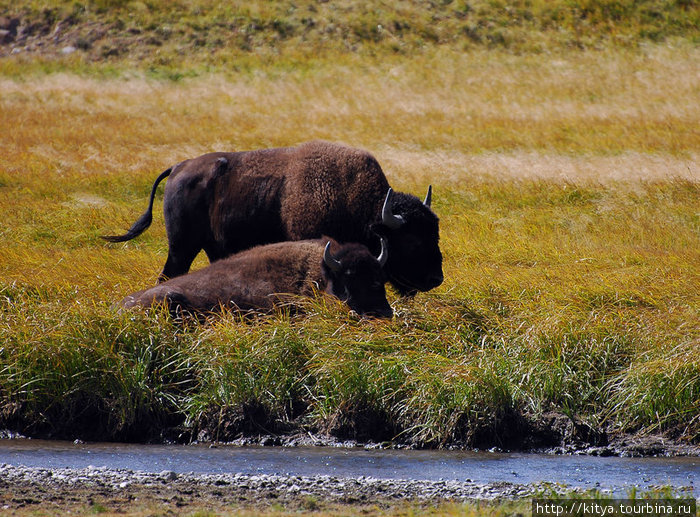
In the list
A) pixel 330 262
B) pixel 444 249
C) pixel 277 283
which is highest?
pixel 444 249

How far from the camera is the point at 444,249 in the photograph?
13.6m

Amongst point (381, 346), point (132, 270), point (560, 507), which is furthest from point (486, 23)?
point (560, 507)

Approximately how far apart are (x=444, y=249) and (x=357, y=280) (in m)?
4.38

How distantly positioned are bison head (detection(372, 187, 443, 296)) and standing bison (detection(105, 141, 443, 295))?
11 millimetres

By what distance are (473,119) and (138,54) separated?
1688cm

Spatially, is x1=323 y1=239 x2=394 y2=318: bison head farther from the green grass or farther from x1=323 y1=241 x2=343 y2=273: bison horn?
the green grass

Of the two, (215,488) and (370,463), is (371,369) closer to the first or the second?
(370,463)

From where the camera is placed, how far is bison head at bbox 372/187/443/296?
10602 mm

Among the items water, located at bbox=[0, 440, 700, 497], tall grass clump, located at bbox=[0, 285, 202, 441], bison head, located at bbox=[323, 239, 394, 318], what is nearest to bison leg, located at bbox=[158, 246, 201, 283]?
bison head, located at bbox=[323, 239, 394, 318]

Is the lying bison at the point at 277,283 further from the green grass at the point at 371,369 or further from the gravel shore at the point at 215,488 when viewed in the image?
the gravel shore at the point at 215,488

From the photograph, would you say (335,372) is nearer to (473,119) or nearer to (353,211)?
(353,211)

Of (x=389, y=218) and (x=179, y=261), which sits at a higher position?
(x=389, y=218)

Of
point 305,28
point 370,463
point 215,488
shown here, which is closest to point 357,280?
point 370,463

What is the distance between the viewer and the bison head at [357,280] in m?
9.40
